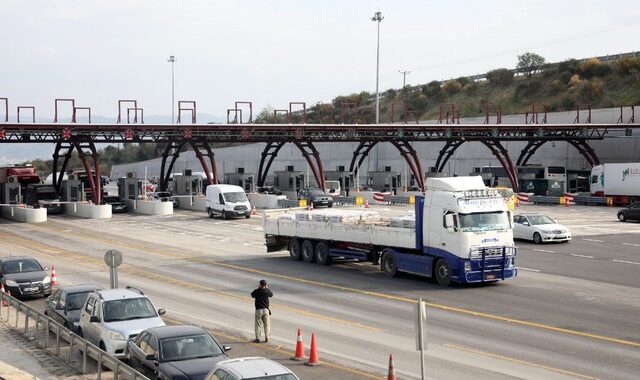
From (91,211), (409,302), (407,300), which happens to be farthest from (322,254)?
(91,211)

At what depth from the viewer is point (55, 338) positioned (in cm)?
2139

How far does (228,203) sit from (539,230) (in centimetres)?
2423

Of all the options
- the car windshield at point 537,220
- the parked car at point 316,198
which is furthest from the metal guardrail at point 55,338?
the parked car at point 316,198

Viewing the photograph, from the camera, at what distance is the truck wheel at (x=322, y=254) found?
33934 mm

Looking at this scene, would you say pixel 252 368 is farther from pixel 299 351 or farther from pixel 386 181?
pixel 386 181

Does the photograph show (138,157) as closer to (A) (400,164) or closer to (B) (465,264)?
(A) (400,164)

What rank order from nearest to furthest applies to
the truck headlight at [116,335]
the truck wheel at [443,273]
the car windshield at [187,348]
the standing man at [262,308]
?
1. the car windshield at [187,348]
2. the truck headlight at [116,335]
3. the standing man at [262,308]
4. the truck wheel at [443,273]

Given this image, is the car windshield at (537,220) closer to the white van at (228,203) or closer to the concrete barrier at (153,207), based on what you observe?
the white van at (228,203)

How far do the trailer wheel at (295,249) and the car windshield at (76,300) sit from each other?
14.3 m

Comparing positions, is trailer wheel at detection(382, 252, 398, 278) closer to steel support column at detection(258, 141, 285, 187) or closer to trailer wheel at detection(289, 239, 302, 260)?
trailer wheel at detection(289, 239, 302, 260)

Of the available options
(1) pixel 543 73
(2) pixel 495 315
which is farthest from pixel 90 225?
(1) pixel 543 73

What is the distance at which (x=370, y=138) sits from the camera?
77250 mm

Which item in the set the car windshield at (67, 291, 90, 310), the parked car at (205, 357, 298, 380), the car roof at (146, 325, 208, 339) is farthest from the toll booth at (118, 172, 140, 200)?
the parked car at (205, 357, 298, 380)

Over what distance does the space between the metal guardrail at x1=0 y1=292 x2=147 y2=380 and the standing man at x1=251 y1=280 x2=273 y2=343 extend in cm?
Answer: 393
